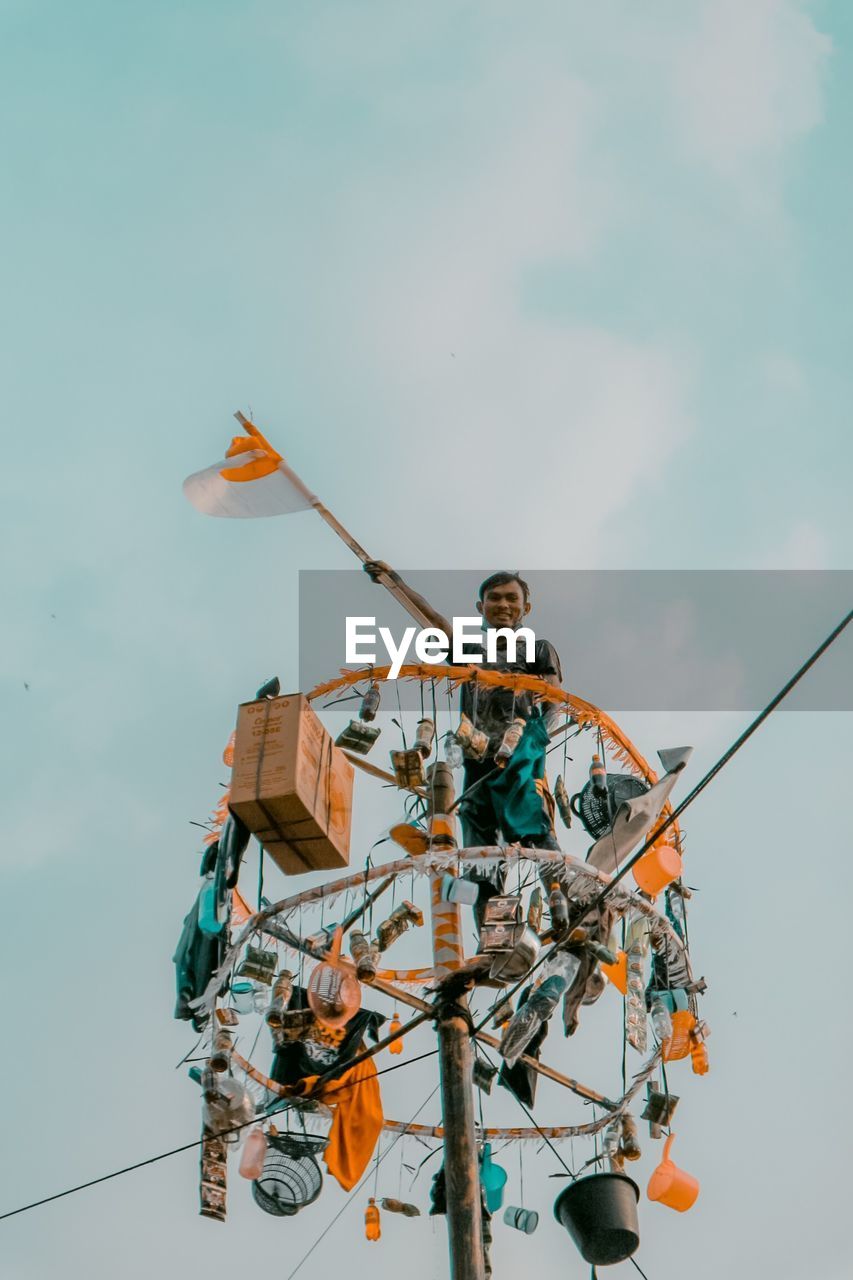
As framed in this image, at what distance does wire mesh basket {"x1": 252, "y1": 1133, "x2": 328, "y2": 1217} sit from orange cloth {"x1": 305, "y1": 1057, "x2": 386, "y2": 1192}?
0.11 metres

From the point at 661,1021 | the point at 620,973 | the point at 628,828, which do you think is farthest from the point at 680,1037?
the point at 628,828

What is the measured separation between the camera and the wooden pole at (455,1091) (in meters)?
7.75

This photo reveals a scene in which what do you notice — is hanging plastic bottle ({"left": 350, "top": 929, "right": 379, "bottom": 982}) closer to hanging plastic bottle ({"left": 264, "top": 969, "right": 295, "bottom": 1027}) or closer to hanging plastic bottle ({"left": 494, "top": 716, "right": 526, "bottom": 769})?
hanging plastic bottle ({"left": 264, "top": 969, "right": 295, "bottom": 1027})

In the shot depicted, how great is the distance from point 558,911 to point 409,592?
2783mm

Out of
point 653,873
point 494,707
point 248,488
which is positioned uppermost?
point 248,488

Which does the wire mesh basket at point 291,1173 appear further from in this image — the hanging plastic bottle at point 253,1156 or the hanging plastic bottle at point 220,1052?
the hanging plastic bottle at point 220,1052

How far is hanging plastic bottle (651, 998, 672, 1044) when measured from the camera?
957cm

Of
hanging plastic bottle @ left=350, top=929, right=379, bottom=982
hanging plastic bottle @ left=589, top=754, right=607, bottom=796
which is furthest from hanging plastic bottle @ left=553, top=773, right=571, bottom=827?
hanging plastic bottle @ left=350, top=929, right=379, bottom=982

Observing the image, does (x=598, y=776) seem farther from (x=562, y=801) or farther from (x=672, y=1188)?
(x=672, y=1188)

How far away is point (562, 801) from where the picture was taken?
32.6 feet

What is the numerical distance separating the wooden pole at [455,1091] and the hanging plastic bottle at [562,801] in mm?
902

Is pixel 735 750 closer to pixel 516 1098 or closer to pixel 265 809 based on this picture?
pixel 265 809

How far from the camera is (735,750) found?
663cm

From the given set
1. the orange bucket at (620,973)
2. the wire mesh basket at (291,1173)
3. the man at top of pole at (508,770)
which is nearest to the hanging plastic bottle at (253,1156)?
the wire mesh basket at (291,1173)
